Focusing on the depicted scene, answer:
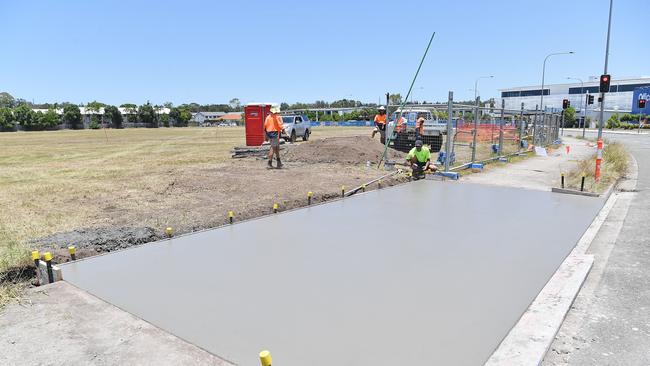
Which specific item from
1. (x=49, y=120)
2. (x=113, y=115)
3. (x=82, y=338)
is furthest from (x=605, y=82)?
(x=113, y=115)

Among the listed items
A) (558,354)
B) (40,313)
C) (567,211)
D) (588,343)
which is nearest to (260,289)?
(40,313)

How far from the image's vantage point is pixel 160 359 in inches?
114

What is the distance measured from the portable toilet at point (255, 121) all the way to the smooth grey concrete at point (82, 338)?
601 inches

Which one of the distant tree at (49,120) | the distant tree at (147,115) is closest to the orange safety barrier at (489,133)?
the distant tree at (49,120)

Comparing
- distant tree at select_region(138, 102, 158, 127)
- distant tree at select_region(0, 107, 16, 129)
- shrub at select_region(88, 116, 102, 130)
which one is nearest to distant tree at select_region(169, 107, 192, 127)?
distant tree at select_region(138, 102, 158, 127)

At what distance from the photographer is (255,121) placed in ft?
61.5

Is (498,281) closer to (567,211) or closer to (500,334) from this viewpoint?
(500,334)

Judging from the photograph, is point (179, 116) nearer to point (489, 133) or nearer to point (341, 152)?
point (489, 133)

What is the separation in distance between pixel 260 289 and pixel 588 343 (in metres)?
2.79

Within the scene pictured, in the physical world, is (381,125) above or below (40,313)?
above

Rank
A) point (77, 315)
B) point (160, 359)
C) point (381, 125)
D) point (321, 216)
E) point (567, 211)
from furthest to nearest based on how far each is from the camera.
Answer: point (381, 125)
point (567, 211)
point (321, 216)
point (77, 315)
point (160, 359)

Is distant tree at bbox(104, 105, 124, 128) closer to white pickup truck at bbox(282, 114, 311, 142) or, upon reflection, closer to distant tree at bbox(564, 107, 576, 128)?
white pickup truck at bbox(282, 114, 311, 142)

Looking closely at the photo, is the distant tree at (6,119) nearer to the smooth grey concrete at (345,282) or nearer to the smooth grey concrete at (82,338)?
the smooth grey concrete at (345,282)

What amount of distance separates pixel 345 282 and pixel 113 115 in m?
95.7
